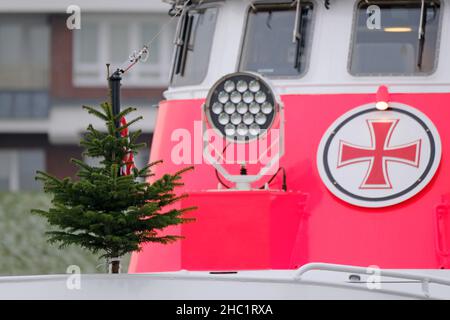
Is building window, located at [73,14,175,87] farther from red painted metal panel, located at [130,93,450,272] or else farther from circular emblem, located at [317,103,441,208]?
circular emblem, located at [317,103,441,208]

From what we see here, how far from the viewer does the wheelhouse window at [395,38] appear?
1580 cm

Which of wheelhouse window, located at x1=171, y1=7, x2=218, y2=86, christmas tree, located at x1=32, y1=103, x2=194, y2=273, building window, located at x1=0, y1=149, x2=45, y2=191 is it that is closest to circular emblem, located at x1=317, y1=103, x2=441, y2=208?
wheelhouse window, located at x1=171, y1=7, x2=218, y2=86

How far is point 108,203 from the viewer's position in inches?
523

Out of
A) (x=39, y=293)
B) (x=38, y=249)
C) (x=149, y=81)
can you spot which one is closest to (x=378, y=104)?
(x=39, y=293)

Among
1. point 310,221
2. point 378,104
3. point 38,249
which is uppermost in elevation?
point 378,104

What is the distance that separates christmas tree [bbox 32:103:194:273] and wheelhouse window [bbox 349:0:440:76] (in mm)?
3062

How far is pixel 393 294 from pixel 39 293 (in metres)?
2.64

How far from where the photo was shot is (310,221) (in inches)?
595

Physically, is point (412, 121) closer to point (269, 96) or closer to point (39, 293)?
point (269, 96)

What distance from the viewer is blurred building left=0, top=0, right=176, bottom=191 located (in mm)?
51938

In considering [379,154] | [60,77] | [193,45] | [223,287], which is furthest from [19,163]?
Answer: [223,287]

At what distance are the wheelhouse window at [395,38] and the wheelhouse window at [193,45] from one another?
1.51 m

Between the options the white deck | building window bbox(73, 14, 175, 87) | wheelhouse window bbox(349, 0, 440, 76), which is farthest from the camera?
building window bbox(73, 14, 175, 87)

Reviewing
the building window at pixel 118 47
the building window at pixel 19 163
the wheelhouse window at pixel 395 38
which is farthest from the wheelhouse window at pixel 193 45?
the building window at pixel 19 163
